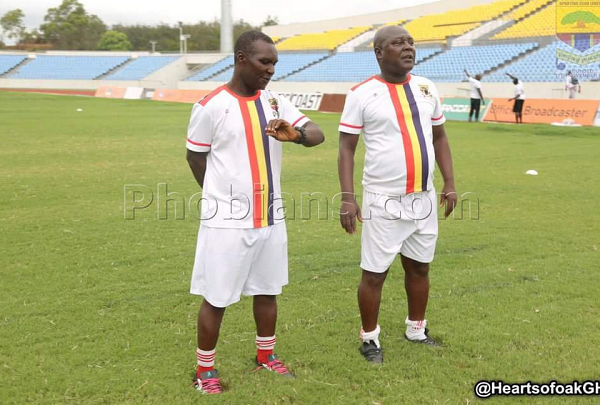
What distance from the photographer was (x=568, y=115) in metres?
20.0

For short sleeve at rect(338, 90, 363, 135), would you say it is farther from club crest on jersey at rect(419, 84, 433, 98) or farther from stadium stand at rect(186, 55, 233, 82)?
stadium stand at rect(186, 55, 233, 82)

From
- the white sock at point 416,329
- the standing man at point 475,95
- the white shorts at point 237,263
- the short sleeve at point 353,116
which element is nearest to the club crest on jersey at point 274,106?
the short sleeve at point 353,116

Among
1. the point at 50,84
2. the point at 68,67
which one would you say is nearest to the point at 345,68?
the point at 50,84

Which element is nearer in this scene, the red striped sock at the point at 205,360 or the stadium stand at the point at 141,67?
the red striped sock at the point at 205,360

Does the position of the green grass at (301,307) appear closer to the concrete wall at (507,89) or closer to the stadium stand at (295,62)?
the concrete wall at (507,89)

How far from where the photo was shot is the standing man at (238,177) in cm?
327

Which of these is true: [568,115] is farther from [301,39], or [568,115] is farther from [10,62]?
[10,62]

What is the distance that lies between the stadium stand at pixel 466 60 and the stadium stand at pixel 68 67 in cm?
3503

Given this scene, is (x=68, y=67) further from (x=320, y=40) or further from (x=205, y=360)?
(x=205, y=360)

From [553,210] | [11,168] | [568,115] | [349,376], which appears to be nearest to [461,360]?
[349,376]

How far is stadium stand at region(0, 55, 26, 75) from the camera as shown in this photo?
60000mm

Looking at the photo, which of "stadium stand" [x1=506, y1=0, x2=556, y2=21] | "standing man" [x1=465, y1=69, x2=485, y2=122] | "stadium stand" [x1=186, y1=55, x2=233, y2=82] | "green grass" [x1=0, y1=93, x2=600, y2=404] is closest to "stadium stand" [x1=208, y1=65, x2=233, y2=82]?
"stadium stand" [x1=186, y1=55, x2=233, y2=82]

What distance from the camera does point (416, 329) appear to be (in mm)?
4090

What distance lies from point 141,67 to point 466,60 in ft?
114
